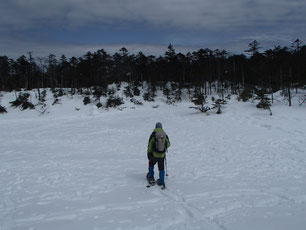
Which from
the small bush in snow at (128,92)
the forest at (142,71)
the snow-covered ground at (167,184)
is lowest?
the snow-covered ground at (167,184)

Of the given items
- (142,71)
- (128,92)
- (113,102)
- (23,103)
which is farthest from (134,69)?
(23,103)

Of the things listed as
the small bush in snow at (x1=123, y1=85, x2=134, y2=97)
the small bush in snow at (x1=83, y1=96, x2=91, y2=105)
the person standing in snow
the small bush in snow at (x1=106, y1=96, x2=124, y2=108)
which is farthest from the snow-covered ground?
the small bush in snow at (x1=123, y1=85, x2=134, y2=97)

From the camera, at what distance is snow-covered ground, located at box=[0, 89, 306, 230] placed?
4557 mm

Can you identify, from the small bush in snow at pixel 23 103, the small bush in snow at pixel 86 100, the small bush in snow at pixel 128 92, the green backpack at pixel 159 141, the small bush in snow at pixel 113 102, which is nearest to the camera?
the green backpack at pixel 159 141

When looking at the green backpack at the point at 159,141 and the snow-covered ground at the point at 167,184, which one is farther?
the green backpack at the point at 159,141

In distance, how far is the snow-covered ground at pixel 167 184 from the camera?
456cm

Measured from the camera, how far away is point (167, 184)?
6.75m

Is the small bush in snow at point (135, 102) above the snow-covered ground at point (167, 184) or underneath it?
above

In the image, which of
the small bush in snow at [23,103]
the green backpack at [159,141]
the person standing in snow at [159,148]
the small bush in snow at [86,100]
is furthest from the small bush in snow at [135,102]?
the green backpack at [159,141]

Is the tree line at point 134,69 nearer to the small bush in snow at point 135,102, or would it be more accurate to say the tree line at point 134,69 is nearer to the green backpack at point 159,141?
the small bush in snow at point 135,102

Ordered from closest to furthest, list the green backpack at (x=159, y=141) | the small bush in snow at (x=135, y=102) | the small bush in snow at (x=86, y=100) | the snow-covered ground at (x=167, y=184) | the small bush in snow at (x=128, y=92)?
the snow-covered ground at (x=167, y=184) < the green backpack at (x=159, y=141) < the small bush in snow at (x=86, y=100) < the small bush in snow at (x=135, y=102) < the small bush in snow at (x=128, y=92)

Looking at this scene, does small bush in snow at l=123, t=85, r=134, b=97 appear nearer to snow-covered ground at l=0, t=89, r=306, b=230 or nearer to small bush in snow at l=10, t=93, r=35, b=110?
small bush in snow at l=10, t=93, r=35, b=110

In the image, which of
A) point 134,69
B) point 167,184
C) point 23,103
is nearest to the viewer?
point 167,184

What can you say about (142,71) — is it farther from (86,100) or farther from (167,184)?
(167,184)
